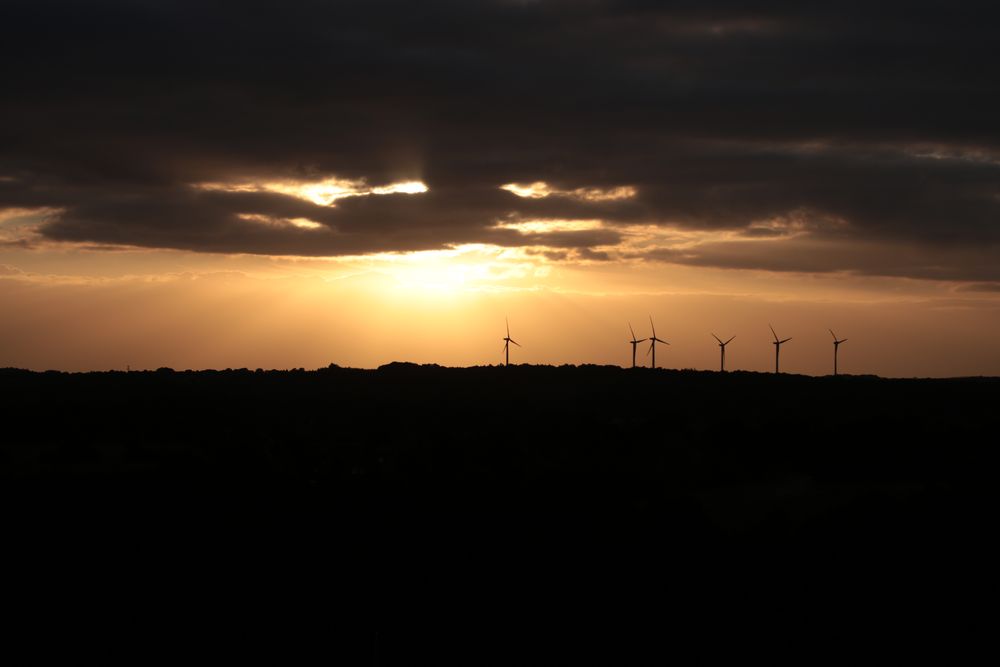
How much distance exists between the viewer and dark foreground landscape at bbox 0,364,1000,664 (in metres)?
33.9

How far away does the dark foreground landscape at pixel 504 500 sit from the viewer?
3394cm

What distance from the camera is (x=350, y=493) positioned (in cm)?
4775

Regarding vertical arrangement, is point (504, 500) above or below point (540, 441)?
below

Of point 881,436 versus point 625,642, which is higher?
point 881,436

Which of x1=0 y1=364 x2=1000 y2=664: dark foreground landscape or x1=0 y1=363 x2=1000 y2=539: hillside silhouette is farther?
x1=0 y1=363 x2=1000 y2=539: hillside silhouette

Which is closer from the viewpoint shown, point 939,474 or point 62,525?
point 62,525

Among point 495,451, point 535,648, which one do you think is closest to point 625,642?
point 535,648

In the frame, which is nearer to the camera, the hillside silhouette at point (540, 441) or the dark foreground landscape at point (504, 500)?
the dark foreground landscape at point (504, 500)

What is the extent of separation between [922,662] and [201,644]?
1829cm

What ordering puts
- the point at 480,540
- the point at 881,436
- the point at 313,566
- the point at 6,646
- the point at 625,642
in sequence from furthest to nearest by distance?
the point at 881,436, the point at 480,540, the point at 313,566, the point at 625,642, the point at 6,646

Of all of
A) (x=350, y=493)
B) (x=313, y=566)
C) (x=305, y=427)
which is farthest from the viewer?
(x=305, y=427)

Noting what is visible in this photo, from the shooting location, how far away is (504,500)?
47.2m

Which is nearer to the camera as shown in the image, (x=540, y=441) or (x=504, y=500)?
(x=504, y=500)

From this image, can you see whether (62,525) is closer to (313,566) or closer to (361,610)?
(313,566)
